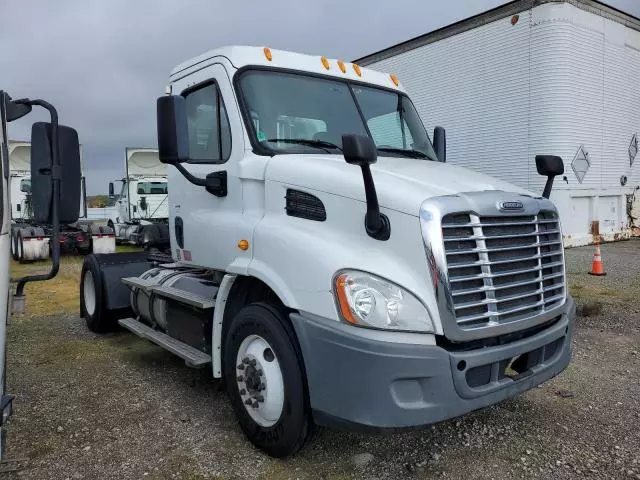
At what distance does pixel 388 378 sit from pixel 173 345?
228 centimetres

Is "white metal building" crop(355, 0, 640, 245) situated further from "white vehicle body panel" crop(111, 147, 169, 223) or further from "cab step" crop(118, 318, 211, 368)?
"cab step" crop(118, 318, 211, 368)

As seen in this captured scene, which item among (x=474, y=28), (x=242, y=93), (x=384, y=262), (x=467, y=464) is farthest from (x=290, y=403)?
(x=474, y=28)

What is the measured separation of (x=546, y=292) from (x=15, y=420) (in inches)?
154

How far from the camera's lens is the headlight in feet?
8.84

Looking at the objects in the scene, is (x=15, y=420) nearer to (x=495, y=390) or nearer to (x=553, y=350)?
(x=495, y=390)

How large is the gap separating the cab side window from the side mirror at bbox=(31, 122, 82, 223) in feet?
4.03

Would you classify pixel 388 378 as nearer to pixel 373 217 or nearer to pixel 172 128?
pixel 373 217

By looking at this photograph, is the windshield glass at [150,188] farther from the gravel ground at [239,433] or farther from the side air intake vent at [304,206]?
the side air intake vent at [304,206]

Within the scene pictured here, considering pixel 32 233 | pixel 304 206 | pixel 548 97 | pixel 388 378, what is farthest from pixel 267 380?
pixel 32 233

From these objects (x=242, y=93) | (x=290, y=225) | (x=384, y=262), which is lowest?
(x=384, y=262)

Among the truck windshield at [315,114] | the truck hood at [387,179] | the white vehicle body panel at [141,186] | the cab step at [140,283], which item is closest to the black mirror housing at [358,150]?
the truck hood at [387,179]

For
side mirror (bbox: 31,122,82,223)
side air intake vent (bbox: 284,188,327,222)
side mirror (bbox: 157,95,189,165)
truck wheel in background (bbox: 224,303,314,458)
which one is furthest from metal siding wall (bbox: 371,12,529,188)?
side mirror (bbox: 31,122,82,223)

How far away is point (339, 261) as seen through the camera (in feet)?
9.22

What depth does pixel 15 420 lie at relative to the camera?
3963mm
